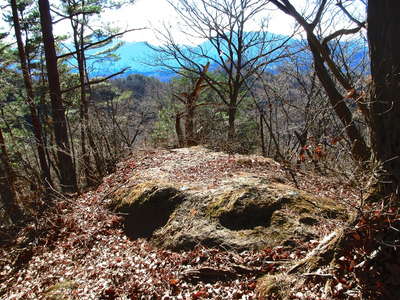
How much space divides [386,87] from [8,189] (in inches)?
445

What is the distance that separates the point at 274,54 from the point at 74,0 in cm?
795

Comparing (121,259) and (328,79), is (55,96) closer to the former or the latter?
(121,259)

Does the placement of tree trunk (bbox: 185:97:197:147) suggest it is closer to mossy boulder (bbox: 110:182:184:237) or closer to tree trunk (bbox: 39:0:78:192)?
tree trunk (bbox: 39:0:78:192)

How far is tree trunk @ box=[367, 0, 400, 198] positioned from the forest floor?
420mm

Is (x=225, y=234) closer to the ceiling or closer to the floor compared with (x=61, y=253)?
closer to the ceiling

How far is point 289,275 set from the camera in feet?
10.5

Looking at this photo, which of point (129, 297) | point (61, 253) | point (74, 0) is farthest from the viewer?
point (74, 0)

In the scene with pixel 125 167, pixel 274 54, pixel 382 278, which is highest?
pixel 274 54

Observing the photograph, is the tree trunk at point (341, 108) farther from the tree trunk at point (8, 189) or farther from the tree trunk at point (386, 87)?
the tree trunk at point (8, 189)

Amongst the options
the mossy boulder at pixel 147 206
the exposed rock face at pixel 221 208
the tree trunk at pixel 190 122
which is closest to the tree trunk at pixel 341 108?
the exposed rock face at pixel 221 208

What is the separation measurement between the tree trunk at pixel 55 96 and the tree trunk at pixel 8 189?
1.77m

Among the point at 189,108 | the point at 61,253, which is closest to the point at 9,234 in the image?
the point at 61,253

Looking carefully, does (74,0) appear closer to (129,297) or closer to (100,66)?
(100,66)

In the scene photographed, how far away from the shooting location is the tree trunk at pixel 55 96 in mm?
7496
